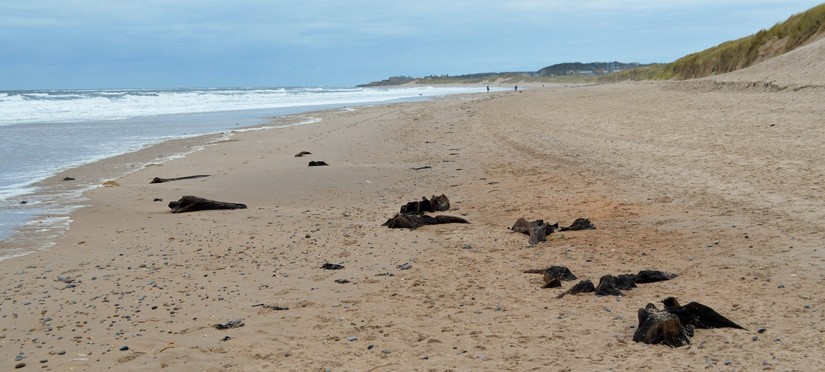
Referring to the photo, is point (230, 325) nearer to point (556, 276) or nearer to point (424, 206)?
point (556, 276)

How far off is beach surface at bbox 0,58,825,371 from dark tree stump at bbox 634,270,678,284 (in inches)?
3.9

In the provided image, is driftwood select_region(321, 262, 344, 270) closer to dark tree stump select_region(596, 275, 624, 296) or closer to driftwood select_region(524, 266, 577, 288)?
driftwood select_region(524, 266, 577, 288)

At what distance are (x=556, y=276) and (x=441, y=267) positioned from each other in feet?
3.58

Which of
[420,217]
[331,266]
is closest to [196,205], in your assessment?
[420,217]

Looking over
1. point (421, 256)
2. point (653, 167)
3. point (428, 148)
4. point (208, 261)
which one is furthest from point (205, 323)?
point (428, 148)

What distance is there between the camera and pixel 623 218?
27.1 feet

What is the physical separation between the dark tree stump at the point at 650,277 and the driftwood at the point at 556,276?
494mm

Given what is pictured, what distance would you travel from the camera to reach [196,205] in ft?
32.1

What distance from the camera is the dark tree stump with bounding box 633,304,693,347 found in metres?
4.41

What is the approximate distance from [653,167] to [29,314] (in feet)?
29.6

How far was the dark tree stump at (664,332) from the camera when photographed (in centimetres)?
441

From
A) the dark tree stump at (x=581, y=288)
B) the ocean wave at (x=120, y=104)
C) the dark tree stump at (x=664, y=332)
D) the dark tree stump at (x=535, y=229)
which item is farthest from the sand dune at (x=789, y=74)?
the ocean wave at (x=120, y=104)

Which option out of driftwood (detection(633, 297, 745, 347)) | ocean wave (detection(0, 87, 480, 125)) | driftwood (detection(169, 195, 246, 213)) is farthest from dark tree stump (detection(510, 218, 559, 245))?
ocean wave (detection(0, 87, 480, 125))

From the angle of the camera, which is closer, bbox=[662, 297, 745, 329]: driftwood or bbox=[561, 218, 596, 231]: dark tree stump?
bbox=[662, 297, 745, 329]: driftwood
